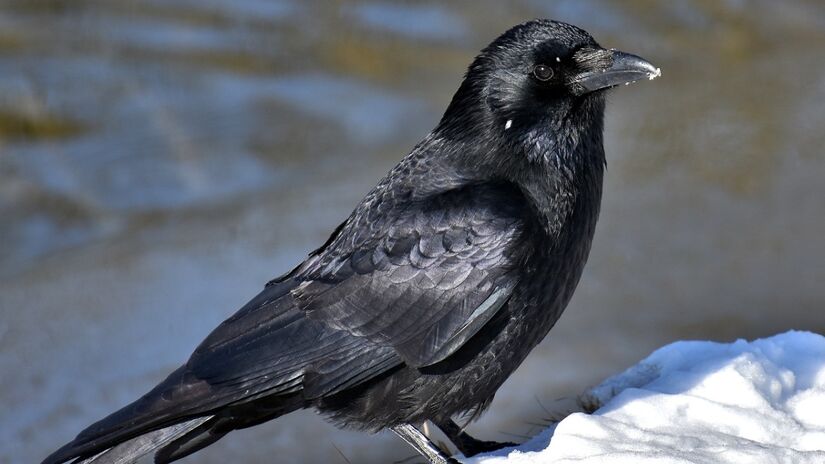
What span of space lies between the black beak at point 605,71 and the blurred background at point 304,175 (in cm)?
181

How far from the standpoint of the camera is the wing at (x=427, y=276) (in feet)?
13.6

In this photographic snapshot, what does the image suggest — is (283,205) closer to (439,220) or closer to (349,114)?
(349,114)

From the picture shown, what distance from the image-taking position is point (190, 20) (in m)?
11.0

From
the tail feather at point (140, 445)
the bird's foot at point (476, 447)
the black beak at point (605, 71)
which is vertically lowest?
the bird's foot at point (476, 447)

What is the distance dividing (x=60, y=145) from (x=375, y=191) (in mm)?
5642

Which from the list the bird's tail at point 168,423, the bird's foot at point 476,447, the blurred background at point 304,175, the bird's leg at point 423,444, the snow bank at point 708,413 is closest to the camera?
the snow bank at point 708,413

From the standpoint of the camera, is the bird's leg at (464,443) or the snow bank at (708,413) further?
the bird's leg at (464,443)

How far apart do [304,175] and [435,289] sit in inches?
200

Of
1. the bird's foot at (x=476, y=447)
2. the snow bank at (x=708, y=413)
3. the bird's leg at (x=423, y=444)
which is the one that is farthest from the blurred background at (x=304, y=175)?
the bird's leg at (x=423, y=444)

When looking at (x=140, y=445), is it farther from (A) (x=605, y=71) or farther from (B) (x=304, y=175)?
(B) (x=304, y=175)

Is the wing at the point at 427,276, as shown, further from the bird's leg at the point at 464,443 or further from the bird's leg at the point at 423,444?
the bird's leg at the point at 464,443

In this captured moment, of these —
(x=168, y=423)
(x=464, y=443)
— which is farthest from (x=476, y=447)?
(x=168, y=423)

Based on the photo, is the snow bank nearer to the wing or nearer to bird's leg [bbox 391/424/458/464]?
bird's leg [bbox 391/424/458/464]

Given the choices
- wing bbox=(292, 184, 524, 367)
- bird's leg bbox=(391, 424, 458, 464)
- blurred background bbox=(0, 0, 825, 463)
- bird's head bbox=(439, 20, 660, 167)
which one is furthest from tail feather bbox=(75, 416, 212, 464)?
blurred background bbox=(0, 0, 825, 463)
